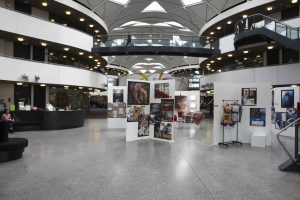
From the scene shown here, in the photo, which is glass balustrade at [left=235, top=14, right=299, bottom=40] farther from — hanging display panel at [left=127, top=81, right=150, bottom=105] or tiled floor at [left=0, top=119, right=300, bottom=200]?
hanging display panel at [left=127, top=81, right=150, bottom=105]

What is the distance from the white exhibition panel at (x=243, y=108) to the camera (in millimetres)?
12562

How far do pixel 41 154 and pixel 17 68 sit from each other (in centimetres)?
1107

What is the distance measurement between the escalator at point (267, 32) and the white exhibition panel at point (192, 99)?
6.84 meters

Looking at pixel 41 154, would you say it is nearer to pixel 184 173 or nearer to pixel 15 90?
pixel 184 173

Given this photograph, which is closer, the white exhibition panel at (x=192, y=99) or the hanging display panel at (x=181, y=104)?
the hanging display panel at (x=181, y=104)

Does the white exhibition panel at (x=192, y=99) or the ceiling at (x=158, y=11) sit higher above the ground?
the ceiling at (x=158, y=11)

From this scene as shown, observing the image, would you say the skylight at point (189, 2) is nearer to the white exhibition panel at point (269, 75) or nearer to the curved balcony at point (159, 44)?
the curved balcony at point (159, 44)

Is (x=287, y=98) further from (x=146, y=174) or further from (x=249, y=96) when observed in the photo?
(x=146, y=174)

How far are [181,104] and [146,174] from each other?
16.2m

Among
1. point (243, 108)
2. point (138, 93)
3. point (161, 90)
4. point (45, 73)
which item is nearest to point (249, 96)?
point (243, 108)

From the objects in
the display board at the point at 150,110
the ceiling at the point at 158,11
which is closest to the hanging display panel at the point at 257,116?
the display board at the point at 150,110

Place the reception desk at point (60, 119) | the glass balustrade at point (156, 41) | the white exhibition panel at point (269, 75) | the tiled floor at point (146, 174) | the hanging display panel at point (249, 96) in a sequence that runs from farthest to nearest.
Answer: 1. the glass balustrade at point (156, 41)
2. the white exhibition panel at point (269, 75)
3. the reception desk at point (60, 119)
4. the hanging display panel at point (249, 96)
5. the tiled floor at point (146, 174)

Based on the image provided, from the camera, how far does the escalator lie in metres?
16.2

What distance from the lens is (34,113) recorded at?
18.3 meters
